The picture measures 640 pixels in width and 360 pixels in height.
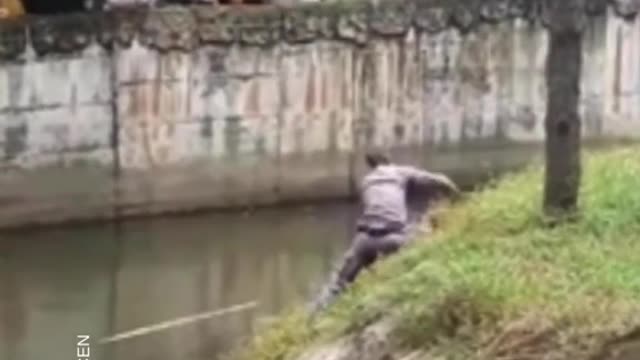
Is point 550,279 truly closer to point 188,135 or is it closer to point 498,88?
point 188,135

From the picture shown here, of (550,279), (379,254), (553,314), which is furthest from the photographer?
(379,254)

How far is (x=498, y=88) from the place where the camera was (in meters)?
19.2

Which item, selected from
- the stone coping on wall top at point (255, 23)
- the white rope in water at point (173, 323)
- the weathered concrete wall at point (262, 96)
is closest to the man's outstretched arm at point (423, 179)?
the white rope in water at point (173, 323)

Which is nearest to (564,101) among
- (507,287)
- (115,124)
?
(507,287)

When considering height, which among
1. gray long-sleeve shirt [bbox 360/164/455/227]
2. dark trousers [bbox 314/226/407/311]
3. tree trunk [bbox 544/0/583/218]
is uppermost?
tree trunk [bbox 544/0/583/218]

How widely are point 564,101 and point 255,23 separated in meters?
9.78

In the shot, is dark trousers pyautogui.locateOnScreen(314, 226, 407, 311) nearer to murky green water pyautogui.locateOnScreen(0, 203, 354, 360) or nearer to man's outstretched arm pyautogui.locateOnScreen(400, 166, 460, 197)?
man's outstretched arm pyautogui.locateOnScreen(400, 166, 460, 197)

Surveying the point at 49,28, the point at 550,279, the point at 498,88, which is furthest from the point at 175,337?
the point at 498,88

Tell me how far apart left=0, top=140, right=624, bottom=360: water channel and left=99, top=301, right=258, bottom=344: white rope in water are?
103 millimetres

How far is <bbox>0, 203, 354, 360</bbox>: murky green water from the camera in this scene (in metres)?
12.8

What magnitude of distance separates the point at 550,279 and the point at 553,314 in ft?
1.79

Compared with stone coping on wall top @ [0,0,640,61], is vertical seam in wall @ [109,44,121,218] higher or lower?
lower

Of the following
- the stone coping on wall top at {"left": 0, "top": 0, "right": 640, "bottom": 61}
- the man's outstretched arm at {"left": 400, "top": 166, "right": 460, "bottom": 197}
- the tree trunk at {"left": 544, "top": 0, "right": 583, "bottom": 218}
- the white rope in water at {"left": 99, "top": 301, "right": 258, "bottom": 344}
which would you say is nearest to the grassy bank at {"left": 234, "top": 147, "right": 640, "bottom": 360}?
the tree trunk at {"left": 544, "top": 0, "right": 583, "bottom": 218}

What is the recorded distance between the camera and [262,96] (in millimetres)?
17797
